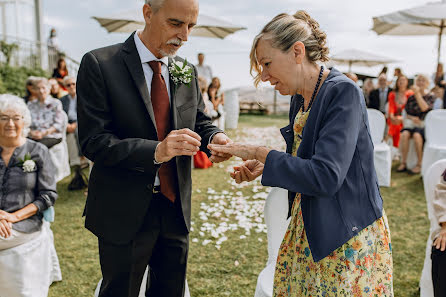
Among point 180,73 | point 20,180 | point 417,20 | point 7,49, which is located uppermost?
point 417,20

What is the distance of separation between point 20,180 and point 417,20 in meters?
8.87

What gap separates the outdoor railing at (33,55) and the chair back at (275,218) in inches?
505

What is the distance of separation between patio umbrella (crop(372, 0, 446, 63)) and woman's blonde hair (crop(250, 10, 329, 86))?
27.1 feet

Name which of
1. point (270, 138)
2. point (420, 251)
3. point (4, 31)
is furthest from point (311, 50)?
point (4, 31)

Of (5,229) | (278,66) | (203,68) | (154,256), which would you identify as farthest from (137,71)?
(203,68)

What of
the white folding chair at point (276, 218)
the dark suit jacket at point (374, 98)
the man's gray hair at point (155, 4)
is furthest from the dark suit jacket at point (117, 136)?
the dark suit jacket at point (374, 98)

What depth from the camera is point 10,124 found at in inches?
136

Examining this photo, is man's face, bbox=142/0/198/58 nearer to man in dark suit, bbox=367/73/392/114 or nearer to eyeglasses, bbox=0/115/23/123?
eyeglasses, bbox=0/115/23/123

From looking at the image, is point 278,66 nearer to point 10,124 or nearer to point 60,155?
point 10,124

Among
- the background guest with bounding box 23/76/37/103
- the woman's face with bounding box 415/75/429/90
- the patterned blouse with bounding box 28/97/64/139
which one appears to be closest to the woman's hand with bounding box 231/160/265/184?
the patterned blouse with bounding box 28/97/64/139

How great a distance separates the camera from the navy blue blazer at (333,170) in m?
1.59

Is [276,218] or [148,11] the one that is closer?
[148,11]

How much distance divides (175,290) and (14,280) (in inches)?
63.7

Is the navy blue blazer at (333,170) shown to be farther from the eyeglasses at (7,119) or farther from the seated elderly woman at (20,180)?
the eyeglasses at (7,119)
